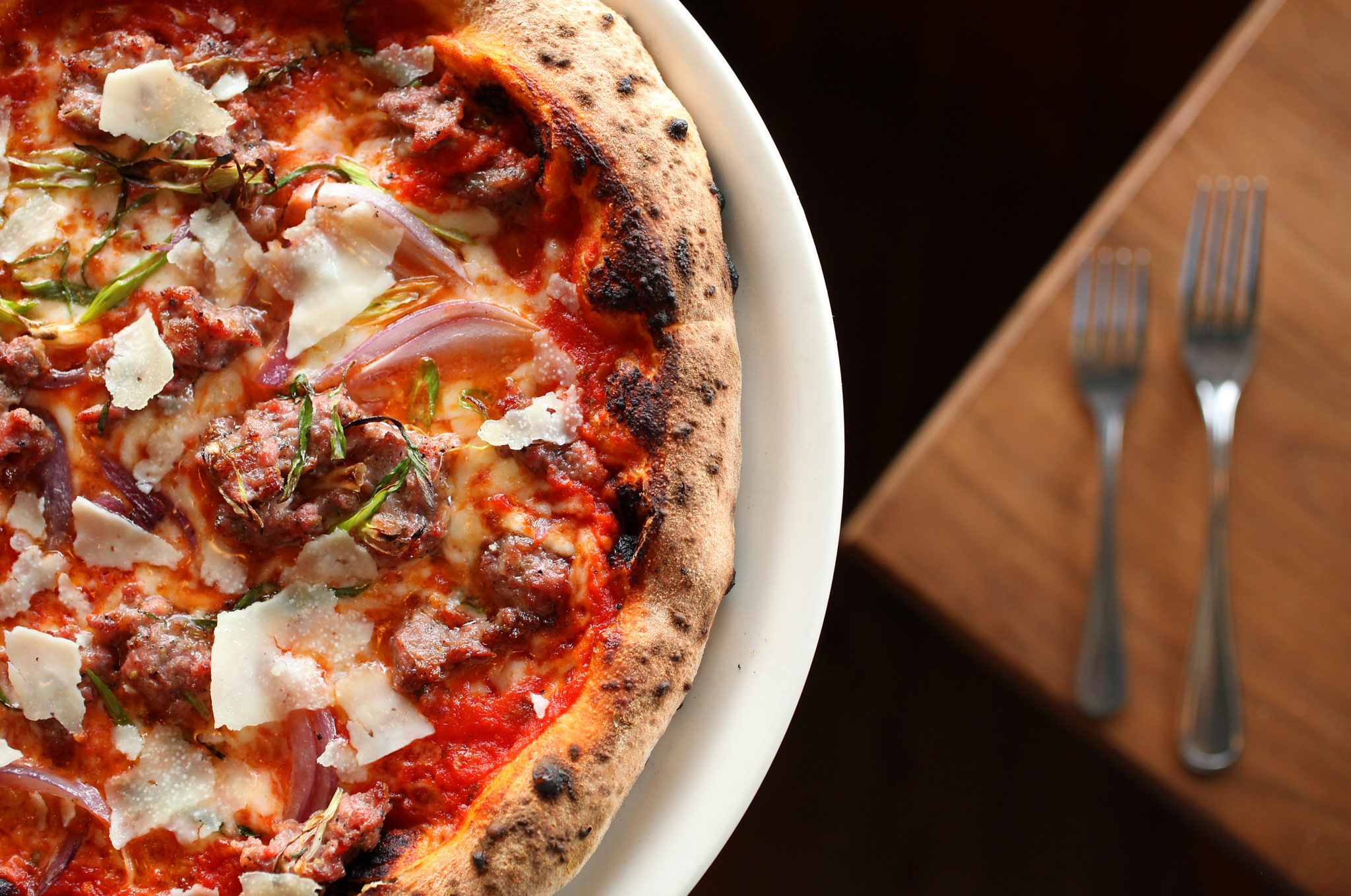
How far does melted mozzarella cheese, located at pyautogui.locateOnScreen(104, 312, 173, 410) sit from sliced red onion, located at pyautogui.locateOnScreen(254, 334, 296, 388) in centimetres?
17

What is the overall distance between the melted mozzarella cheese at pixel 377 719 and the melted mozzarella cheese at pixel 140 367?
0.69 meters

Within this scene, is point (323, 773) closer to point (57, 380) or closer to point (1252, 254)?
point (57, 380)

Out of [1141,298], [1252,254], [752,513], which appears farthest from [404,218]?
[1252,254]

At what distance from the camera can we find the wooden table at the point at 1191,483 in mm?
3127

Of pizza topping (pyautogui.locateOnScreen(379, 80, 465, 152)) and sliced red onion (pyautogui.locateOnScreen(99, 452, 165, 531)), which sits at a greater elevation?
pizza topping (pyautogui.locateOnScreen(379, 80, 465, 152))

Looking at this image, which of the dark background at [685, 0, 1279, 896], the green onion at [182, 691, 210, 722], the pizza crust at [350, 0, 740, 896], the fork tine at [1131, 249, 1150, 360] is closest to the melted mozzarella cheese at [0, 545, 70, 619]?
the green onion at [182, 691, 210, 722]

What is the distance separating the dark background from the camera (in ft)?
13.0

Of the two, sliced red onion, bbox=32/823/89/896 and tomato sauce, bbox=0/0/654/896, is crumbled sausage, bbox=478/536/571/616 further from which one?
sliced red onion, bbox=32/823/89/896

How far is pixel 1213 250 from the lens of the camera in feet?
10.1

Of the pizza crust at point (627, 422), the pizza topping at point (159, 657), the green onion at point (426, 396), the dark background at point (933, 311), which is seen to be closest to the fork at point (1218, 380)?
the dark background at point (933, 311)

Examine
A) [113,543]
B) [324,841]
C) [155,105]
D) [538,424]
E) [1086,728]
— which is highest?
[155,105]

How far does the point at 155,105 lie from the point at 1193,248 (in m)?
2.68

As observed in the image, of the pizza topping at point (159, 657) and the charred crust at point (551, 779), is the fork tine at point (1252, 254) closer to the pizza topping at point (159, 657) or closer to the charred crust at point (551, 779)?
the charred crust at point (551, 779)

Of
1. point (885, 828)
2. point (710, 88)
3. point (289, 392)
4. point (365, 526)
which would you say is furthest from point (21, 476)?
point (885, 828)
